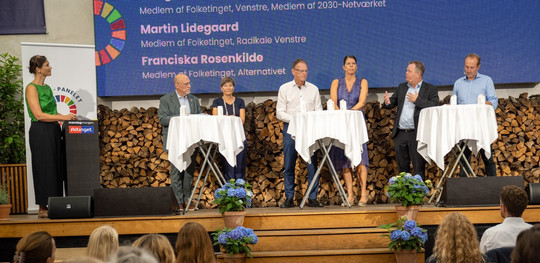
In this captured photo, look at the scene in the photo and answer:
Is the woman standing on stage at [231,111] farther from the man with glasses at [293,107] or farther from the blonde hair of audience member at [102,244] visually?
the blonde hair of audience member at [102,244]

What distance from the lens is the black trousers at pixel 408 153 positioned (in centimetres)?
691

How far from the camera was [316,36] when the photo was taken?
25.8ft

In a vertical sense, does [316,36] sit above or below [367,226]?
above

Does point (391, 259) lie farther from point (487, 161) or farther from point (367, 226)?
point (487, 161)

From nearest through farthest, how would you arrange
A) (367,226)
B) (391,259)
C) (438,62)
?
(391,259)
(367,226)
(438,62)

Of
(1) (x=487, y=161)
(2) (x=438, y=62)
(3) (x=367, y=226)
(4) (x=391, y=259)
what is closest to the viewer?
(4) (x=391, y=259)

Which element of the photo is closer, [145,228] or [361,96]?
[145,228]

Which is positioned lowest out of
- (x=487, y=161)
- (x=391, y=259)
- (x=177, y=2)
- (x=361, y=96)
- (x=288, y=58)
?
(x=391, y=259)

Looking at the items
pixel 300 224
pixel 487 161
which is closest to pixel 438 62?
pixel 487 161

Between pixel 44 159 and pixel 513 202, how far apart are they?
14.5 feet

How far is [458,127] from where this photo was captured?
6309 mm

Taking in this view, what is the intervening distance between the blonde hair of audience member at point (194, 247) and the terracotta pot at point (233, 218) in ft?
7.74

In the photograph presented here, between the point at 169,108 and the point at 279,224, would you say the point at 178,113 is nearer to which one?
the point at 169,108

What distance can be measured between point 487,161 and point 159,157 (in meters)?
3.61
